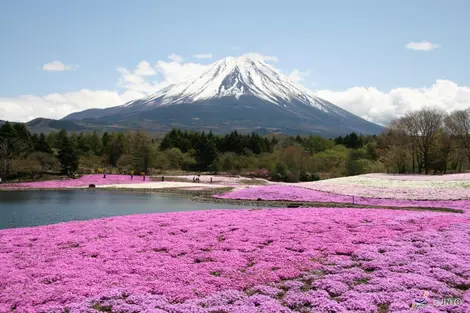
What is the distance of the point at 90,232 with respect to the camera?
19.0 m

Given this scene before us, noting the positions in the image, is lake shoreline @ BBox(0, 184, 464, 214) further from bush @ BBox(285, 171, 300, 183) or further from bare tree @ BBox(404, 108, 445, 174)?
bare tree @ BBox(404, 108, 445, 174)

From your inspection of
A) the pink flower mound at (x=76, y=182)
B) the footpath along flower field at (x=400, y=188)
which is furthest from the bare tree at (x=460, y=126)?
the pink flower mound at (x=76, y=182)

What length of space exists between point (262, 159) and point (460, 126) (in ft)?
127

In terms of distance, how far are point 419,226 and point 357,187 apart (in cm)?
2795

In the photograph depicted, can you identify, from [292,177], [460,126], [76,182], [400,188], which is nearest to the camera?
[400,188]

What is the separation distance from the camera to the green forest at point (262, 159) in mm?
66750

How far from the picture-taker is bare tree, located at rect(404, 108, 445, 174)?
216 ft

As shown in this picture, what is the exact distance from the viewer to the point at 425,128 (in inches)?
2623

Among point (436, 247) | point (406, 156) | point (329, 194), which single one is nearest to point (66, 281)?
point (436, 247)

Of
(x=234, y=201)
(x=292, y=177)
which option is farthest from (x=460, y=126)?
(x=234, y=201)

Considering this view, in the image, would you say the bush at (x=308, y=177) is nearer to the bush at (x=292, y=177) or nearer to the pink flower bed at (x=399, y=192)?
the bush at (x=292, y=177)

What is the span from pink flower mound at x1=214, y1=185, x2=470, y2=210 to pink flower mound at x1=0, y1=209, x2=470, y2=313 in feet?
46.4
